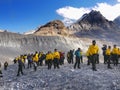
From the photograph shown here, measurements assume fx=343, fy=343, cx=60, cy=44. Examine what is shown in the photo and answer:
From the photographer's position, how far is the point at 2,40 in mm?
158250

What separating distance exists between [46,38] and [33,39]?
6.52 m

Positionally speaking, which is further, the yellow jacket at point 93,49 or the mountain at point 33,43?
the mountain at point 33,43

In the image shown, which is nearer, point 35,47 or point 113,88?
point 113,88

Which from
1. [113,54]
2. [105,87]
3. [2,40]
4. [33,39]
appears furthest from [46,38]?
[105,87]

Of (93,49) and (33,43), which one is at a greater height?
(33,43)

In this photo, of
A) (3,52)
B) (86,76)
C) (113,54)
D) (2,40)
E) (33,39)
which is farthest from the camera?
(33,39)

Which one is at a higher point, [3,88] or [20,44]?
[20,44]

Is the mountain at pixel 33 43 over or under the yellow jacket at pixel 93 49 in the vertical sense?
over

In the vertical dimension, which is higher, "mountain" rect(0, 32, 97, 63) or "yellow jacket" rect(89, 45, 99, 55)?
"mountain" rect(0, 32, 97, 63)

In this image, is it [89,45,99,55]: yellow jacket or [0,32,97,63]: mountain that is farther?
[0,32,97,63]: mountain

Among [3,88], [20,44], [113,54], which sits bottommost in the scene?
[3,88]

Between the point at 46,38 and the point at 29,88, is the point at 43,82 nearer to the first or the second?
the point at 29,88

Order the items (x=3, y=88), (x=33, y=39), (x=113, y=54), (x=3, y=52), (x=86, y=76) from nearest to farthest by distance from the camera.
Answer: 1. (x=86, y=76)
2. (x=3, y=88)
3. (x=113, y=54)
4. (x=3, y=52)
5. (x=33, y=39)

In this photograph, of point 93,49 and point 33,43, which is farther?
point 33,43
